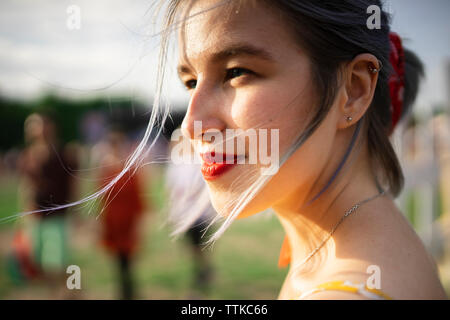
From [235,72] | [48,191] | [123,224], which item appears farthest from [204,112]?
[48,191]

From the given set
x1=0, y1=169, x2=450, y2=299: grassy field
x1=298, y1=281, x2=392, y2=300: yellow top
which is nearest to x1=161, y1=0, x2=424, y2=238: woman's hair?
→ x1=298, y1=281, x2=392, y2=300: yellow top

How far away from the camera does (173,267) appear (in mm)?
7039

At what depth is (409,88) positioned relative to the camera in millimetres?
1917

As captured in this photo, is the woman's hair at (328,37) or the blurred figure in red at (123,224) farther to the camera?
the blurred figure in red at (123,224)

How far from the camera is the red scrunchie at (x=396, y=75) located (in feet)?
5.31

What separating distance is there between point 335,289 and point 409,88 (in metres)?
1.23

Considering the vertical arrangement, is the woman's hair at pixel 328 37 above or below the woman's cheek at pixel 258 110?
above

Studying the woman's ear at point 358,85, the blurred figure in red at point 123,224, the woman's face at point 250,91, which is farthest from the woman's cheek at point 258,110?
the blurred figure in red at point 123,224

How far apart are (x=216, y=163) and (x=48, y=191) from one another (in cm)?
437

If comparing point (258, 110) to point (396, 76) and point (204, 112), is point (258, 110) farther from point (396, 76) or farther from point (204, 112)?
point (396, 76)

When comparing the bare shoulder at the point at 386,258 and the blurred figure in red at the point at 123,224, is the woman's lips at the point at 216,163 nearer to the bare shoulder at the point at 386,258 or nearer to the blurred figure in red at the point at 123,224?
the bare shoulder at the point at 386,258

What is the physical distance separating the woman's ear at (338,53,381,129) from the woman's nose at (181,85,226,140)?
432mm

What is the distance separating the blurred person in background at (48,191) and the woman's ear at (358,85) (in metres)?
4.32

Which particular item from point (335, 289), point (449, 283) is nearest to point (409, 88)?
point (335, 289)
